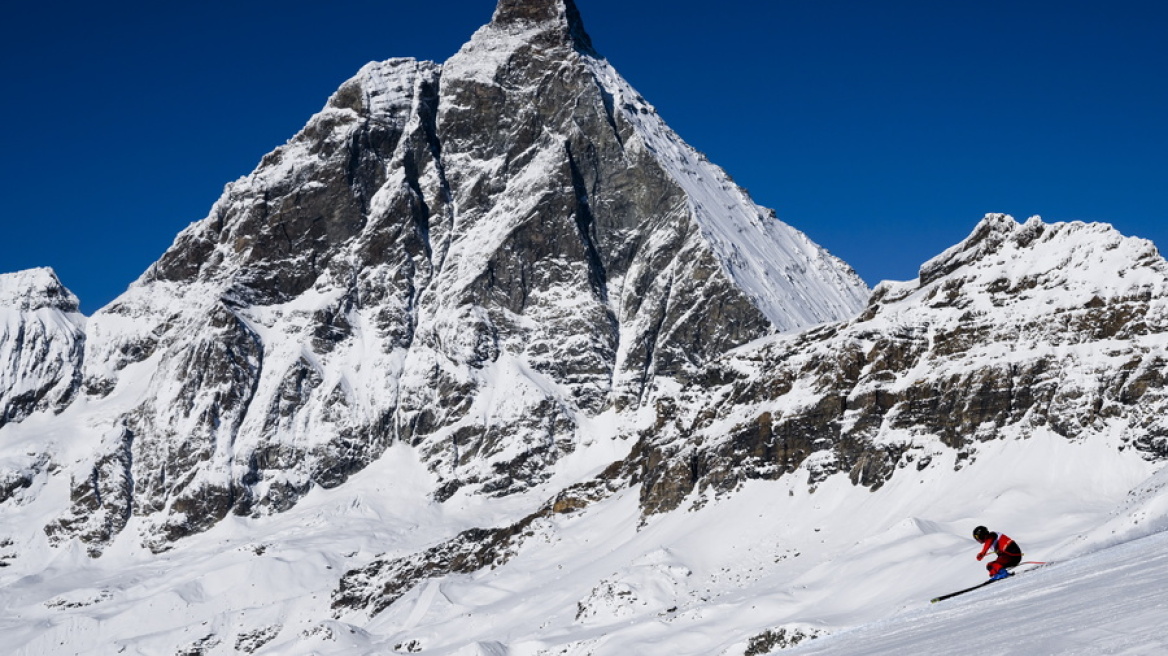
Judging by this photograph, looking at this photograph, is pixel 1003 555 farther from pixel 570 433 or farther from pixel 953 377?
pixel 570 433

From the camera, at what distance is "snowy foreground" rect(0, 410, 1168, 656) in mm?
23922

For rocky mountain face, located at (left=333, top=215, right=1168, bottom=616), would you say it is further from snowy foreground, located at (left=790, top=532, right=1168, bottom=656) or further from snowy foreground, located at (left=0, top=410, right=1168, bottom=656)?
snowy foreground, located at (left=790, top=532, right=1168, bottom=656)

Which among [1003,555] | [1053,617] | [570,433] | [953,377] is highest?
[570,433]

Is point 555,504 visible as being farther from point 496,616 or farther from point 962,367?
point 962,367

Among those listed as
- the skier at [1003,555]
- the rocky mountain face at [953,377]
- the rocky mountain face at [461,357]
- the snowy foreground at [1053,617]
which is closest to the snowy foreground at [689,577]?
the snowy foreground at [1053,617]

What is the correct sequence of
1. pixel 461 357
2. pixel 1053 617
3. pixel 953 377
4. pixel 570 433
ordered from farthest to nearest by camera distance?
pixel 461 357
pixel 570 433
pixel 953 377
pixel 1053 617

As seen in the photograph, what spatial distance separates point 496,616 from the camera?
110 metres

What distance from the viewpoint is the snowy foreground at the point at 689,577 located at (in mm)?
23922

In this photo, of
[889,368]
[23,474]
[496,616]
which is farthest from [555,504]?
[23,474]

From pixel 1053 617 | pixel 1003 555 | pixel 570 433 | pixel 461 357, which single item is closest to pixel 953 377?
pixel 1003 555

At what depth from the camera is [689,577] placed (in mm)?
100938

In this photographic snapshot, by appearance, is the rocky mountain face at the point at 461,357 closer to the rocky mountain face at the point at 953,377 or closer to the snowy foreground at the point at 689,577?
the snowy foreground at the point at 689,577

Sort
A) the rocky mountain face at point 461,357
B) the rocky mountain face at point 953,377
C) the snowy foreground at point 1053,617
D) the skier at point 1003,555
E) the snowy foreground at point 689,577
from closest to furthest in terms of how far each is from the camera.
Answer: the snowy foreground at point 1053,617
the snowy foreground at point 689,577
the skier at point 1003,555
the rocky mountain face at point 953,377
the rocky mountain face at point 461,357

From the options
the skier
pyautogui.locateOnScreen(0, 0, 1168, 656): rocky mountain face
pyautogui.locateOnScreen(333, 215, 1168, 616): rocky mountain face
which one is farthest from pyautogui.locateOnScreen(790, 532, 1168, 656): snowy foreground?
pyautogui.locateOnScreen(333, 215, 1168, 616): rocky mountain face
